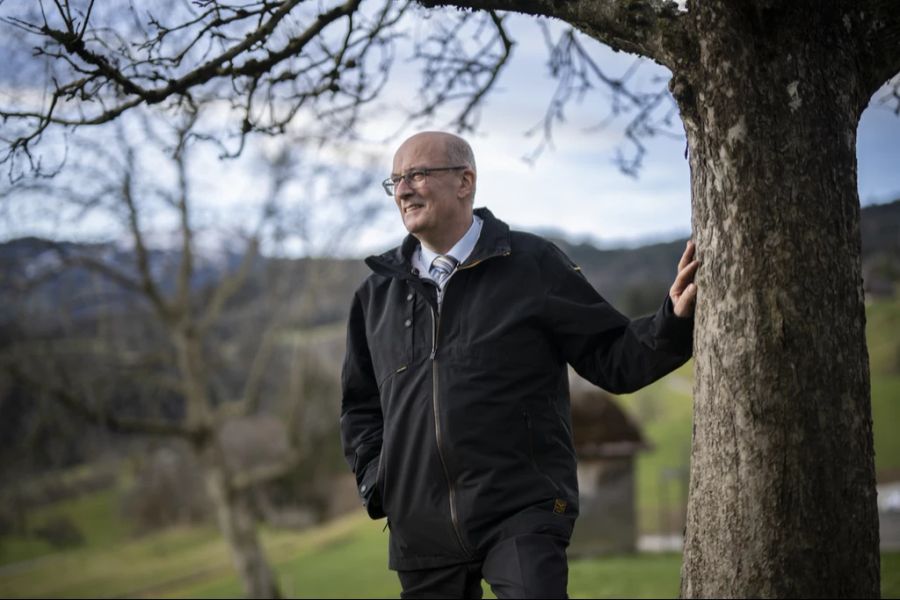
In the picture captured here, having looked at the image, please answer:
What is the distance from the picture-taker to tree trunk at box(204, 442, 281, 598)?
15859 millimetres

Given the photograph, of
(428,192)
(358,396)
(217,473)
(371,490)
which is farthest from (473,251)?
(217,473)

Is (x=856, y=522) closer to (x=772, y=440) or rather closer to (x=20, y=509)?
(x=772, y=440)

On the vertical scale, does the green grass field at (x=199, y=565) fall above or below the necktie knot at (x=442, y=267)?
below

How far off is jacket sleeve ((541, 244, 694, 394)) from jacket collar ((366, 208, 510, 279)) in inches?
7.6

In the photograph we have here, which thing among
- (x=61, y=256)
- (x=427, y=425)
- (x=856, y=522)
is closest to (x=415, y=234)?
(x=427, y=425)

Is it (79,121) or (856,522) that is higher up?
(79,121)

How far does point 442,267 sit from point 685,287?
3.02 ft

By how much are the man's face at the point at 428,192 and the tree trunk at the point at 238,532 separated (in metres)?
13.2

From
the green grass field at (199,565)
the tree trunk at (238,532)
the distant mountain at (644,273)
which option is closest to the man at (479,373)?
the green grass field at (199,565)

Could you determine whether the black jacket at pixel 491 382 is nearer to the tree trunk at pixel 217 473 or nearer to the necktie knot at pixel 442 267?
the necktie knot at pixel 442 267

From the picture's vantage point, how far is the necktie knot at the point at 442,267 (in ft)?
12.0

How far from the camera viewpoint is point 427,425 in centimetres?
344

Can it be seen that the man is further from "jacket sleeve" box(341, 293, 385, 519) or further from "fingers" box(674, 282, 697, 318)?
"jacket sleeve" box(341, 293, 385, 519)

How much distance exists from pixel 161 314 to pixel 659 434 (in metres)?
21.7
